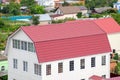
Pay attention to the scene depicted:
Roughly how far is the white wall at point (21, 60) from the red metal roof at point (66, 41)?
0.62 metres

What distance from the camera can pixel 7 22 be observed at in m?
63.0

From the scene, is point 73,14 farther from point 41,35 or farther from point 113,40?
point 41,35

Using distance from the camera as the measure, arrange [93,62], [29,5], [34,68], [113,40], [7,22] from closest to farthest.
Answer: [34,68], [93,62], [113,40], [7,22], [29,5]

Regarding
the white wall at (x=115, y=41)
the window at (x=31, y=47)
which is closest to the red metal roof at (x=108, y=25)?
the white wall at (x=115, y=41)

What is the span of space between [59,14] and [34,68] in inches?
1778

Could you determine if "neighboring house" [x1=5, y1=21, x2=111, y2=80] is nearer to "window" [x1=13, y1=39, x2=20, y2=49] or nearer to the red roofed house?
"window" [x1=13, y1=39, x2=20, y2=49]

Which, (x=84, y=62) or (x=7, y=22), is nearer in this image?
(x=84, y=62)

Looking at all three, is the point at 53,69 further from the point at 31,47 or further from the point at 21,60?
the point at 21,60

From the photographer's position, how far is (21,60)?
85.1 ft

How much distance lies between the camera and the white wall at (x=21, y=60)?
25031 millimetres

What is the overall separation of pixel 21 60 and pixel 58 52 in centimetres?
253

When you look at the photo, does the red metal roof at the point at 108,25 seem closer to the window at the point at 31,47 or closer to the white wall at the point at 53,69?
the white wall at the point at 53,69

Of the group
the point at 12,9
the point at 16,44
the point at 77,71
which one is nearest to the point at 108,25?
the point at 77,71

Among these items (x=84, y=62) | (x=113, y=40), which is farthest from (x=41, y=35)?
(x=113, y=40)
